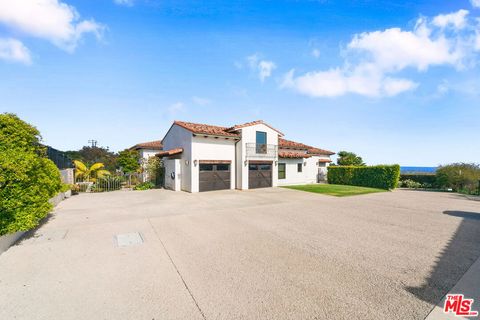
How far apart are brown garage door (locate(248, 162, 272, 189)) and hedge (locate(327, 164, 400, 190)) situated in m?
10.3

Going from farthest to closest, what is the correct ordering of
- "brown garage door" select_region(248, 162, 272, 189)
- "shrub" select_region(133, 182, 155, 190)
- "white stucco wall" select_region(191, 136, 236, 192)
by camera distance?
"brown garage door" select_region(248, 162, 272, 189) → "shrub" select_region(133, 182, 155, 190) → "white stucco wall" select_region(191, 136, 236, 192)

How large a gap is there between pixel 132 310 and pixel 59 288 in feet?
5.87

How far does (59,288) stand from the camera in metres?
4.25

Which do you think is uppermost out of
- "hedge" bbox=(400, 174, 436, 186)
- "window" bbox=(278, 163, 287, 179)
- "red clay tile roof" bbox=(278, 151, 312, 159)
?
"red clay tile roof" bbox=(278, 151, 312, 159)

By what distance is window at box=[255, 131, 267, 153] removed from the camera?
68.7ft

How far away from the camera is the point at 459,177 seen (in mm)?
21609

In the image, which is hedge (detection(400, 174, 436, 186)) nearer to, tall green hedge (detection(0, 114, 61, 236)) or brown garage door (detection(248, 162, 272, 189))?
brown garage door (detection(248, 162, 272, 189))

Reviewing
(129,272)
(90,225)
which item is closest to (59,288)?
(129,272)

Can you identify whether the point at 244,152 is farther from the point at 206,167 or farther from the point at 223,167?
the point at 206,167

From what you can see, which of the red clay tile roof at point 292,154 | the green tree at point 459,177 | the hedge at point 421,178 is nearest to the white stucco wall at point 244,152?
the red clay tile roof at point 292,154
